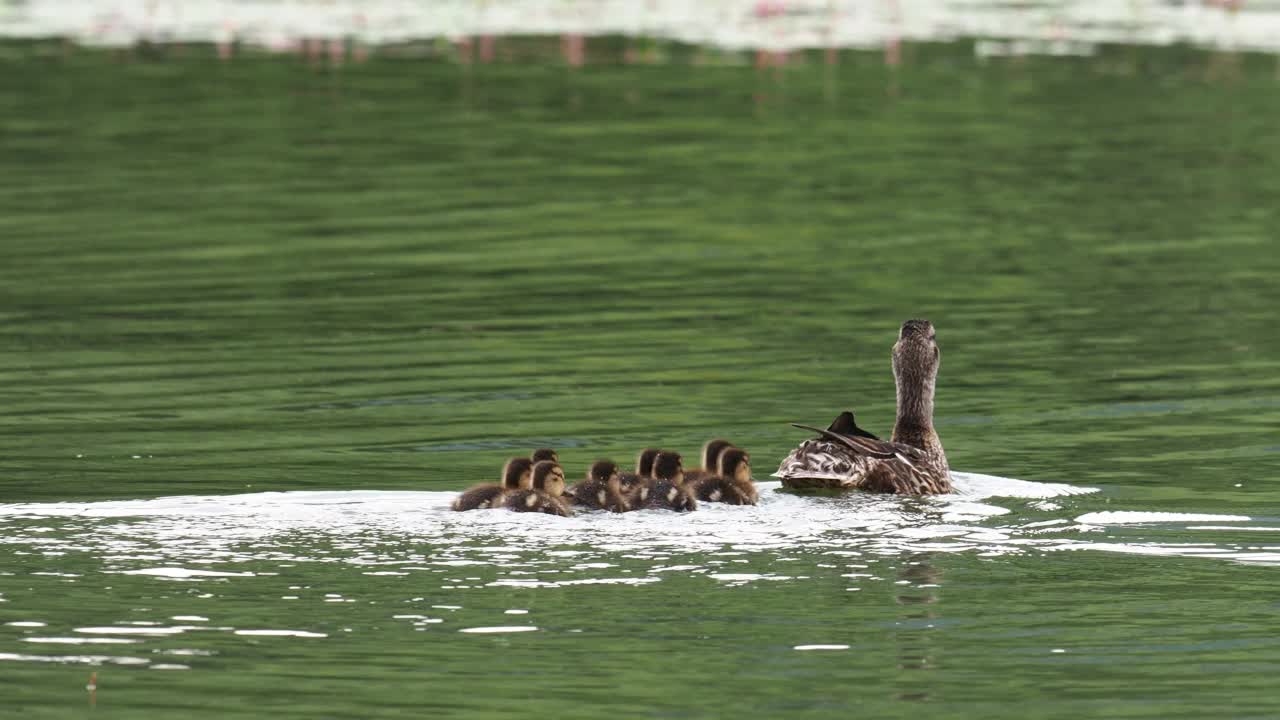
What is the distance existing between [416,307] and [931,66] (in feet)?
49.3

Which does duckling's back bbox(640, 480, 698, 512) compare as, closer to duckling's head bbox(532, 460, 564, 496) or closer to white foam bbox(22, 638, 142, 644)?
duckling's head bbox(532, 460, 564, 496)

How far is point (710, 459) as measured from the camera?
11.7 m

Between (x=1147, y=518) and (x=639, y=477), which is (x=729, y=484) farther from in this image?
(x=1147, y=518)

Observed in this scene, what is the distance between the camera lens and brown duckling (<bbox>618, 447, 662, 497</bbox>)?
11.0 m

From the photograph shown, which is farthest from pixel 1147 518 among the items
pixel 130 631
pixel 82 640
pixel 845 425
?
pixel 82 640

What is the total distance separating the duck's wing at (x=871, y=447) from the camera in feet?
37.7

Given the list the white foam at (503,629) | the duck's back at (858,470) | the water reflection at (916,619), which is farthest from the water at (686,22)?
the white foam at (503,629)

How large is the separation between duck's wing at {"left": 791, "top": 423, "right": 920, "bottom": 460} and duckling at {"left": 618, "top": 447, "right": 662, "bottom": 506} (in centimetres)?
61

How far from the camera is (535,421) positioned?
45.0 ft

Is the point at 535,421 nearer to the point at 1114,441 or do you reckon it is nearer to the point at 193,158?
the point at 1114,441

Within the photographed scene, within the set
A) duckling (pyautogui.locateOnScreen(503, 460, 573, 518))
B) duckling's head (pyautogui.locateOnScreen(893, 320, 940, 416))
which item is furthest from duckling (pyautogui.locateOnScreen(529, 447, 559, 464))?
duckling's head (pyautogui.locateOnScreen(893, 320, 940, 416))

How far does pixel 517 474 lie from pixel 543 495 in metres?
0.19

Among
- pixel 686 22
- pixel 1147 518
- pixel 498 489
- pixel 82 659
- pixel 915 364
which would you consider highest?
pixel 686 22

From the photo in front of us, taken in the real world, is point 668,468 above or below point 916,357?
below
